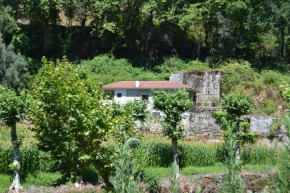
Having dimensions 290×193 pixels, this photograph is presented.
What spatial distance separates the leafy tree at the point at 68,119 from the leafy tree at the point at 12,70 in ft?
63.2

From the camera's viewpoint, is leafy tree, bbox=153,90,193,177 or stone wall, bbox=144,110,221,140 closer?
leafy tree, bbox=153,90,193,177

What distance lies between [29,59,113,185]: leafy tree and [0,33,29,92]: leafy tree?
759 inches

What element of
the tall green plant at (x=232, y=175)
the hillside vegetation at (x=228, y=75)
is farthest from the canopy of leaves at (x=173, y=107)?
the tall green plant at (x=232, y=175)

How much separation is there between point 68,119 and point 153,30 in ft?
88.4

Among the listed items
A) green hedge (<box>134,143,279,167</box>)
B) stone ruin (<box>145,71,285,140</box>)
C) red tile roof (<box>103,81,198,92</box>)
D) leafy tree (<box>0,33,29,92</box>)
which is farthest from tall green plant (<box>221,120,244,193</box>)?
leafy tree (<box>0,33,29,92</box>)

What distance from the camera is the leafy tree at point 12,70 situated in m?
31.1

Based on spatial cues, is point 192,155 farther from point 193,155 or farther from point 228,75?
point 228,75

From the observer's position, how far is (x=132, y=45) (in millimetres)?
39812

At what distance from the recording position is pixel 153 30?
125 feet

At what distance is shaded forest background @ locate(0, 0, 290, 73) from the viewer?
35.0 meters

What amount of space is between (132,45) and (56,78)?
27734 millimetres

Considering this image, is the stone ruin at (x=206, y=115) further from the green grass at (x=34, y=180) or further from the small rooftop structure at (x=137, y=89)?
the green grass at (x=34, y=180)

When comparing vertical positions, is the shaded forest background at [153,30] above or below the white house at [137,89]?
above

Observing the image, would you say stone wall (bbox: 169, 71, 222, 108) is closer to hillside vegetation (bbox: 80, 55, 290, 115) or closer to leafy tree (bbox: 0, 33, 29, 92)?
hillside vegetation (bbox: 80, 55, 290, 115)
